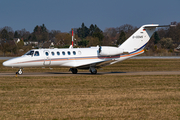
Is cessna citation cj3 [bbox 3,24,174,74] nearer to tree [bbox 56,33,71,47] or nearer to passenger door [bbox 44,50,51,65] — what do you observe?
passenger door [bbox 44,50,51,65]

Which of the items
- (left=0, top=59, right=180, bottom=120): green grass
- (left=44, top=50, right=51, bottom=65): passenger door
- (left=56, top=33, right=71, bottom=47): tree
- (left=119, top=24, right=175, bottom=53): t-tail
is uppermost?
(left=56, top=33, right=71, bottom=47): tree

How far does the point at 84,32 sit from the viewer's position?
573 ft

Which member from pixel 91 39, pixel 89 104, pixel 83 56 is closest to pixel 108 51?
pixel 83 56

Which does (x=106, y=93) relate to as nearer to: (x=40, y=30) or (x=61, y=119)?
(x=61, y=119)

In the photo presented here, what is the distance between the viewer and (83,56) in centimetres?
2603

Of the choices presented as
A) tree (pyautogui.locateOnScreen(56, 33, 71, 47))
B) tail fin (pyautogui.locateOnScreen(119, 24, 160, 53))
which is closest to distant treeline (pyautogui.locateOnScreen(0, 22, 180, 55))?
tree (pyautogui.locateOnScreen(56, 33, 71, 47))

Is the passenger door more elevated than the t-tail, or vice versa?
the t-tail

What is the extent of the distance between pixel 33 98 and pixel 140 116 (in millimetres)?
5689

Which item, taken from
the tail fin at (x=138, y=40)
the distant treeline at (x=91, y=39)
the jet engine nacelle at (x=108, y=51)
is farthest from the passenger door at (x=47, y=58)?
the distant treeline at (x=91, y=39)

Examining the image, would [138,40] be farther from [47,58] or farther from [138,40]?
[47,58]

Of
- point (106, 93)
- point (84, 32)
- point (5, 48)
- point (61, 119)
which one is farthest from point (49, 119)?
point (84, 32)

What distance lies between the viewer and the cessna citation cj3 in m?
24.6

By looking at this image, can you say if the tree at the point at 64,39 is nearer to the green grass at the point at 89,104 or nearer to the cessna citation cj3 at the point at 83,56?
the cessna citation cj3 at the point at 83,56

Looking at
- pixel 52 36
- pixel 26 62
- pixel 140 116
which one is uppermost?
pixel 52 36
